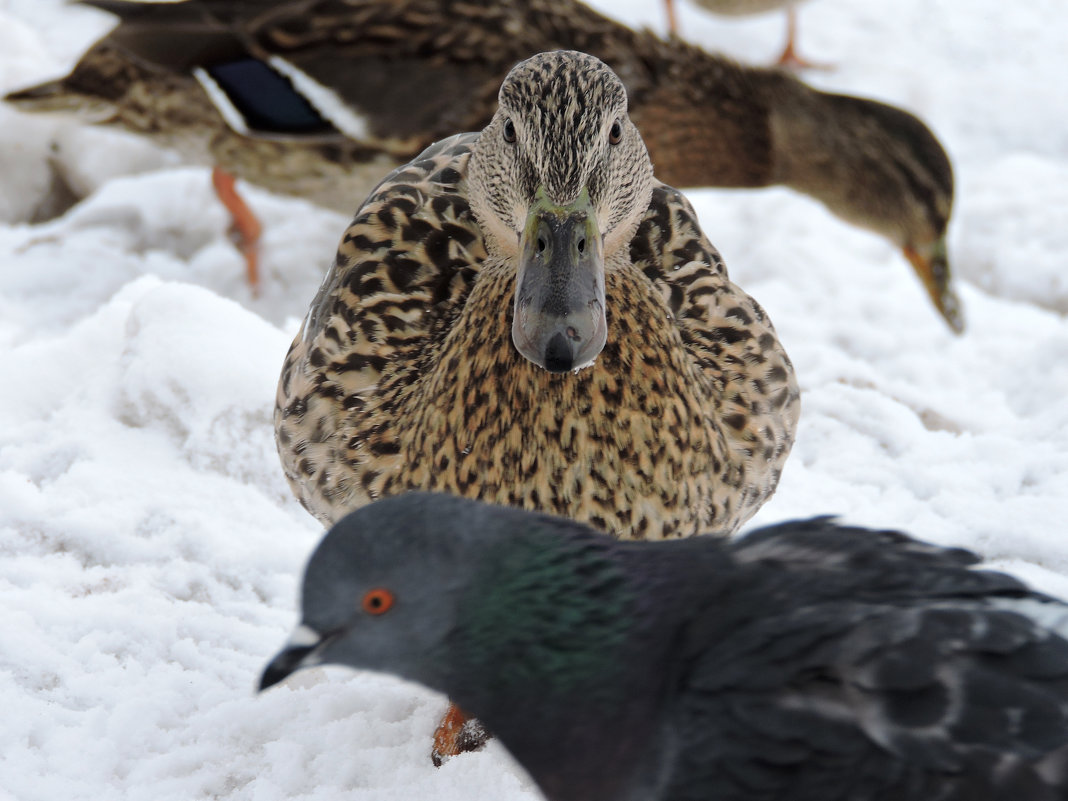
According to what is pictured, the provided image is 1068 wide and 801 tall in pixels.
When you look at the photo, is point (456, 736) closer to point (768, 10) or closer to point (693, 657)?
point (693, 657)

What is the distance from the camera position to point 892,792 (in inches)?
59.5

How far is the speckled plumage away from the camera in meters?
2.31

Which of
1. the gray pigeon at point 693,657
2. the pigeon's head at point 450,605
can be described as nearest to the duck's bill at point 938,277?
the gray pigeon at point 693,657

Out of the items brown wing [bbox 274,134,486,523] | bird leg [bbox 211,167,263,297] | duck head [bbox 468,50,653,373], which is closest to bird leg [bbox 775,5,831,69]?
bird leg [bbox 211,167,263,297]

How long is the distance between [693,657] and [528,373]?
2.72 feet

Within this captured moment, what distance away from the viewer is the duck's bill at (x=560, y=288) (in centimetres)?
205

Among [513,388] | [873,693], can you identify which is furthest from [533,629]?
[513,388]

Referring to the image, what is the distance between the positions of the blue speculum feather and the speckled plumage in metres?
1.53

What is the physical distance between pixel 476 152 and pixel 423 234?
Answer: 0.79 feet

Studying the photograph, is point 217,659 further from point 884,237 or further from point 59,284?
point 884,237

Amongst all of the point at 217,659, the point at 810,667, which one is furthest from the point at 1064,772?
the point at 217,659

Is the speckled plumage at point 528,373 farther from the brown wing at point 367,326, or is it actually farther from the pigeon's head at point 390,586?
the pigeon's head at point 390,586

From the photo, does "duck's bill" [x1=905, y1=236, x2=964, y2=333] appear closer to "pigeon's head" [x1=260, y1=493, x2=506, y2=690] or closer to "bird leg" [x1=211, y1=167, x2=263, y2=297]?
"bird leg" [x1=211, y1=167, x2=263, y2=297]

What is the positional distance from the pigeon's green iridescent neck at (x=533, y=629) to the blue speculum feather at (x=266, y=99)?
9.82ft
